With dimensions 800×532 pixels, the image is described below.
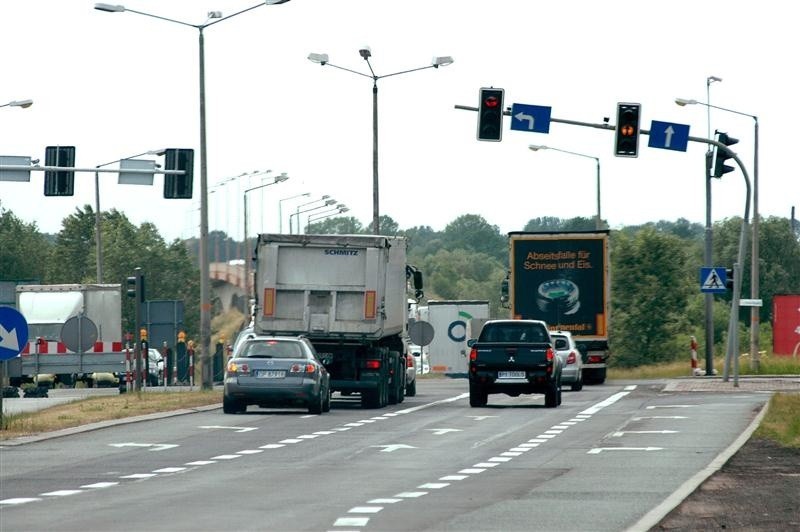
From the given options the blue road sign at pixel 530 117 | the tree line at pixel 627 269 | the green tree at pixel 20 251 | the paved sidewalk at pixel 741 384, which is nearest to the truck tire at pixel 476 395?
the blue road sign at pixel 530 117

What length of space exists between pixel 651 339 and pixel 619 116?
184 feet

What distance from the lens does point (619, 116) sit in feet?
131

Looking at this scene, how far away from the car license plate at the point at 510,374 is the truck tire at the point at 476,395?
1.50 feet

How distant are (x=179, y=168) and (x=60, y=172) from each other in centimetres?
272

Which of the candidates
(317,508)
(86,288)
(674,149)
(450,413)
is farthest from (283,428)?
(86,288)

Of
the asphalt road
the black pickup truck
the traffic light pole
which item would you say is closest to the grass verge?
the asphalt road

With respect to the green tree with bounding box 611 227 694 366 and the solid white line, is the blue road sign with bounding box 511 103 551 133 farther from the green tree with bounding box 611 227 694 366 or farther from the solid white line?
the green tree with bounding box 611 227 694 366

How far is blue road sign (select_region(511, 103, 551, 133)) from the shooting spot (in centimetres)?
4109

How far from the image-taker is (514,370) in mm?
36875

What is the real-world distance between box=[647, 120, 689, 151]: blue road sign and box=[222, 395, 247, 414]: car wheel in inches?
505

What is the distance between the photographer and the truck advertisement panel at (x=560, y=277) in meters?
49.3

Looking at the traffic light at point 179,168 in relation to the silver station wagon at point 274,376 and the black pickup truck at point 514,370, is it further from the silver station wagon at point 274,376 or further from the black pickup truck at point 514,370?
the silver station wagon at point 274,376

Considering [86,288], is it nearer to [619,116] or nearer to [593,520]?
[619,116]

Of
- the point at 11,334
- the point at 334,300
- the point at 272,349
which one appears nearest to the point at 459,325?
the point at 334,300
